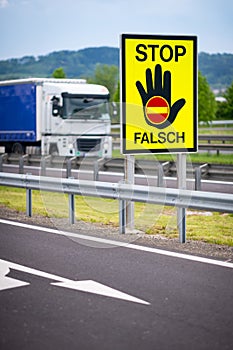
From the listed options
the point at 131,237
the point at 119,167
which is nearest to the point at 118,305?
the point at 131,237

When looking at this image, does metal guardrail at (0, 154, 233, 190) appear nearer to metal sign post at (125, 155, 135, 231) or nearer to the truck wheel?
the truck wheel

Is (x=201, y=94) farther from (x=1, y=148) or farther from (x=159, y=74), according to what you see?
(x=159, y=74)

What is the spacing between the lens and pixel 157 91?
11.7m

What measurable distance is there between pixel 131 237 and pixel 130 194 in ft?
2.17

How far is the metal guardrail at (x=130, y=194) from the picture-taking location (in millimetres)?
10578

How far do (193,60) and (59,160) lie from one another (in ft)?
59.0

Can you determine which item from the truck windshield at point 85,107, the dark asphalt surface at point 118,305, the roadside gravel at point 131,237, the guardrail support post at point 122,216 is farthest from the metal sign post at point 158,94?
the truck windshield at point 85,107

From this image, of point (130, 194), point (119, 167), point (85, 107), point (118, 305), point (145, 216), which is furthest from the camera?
point (85, 107)

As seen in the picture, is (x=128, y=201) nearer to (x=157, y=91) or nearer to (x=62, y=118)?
(x=157, y=91)

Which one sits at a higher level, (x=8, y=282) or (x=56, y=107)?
(x=56, y=107)

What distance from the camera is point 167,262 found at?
9.35 meters

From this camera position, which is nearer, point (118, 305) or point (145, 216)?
point (118, 305)

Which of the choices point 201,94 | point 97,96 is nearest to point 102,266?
point 97,96

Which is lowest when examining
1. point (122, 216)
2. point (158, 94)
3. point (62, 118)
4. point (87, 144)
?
point (122, 216)
